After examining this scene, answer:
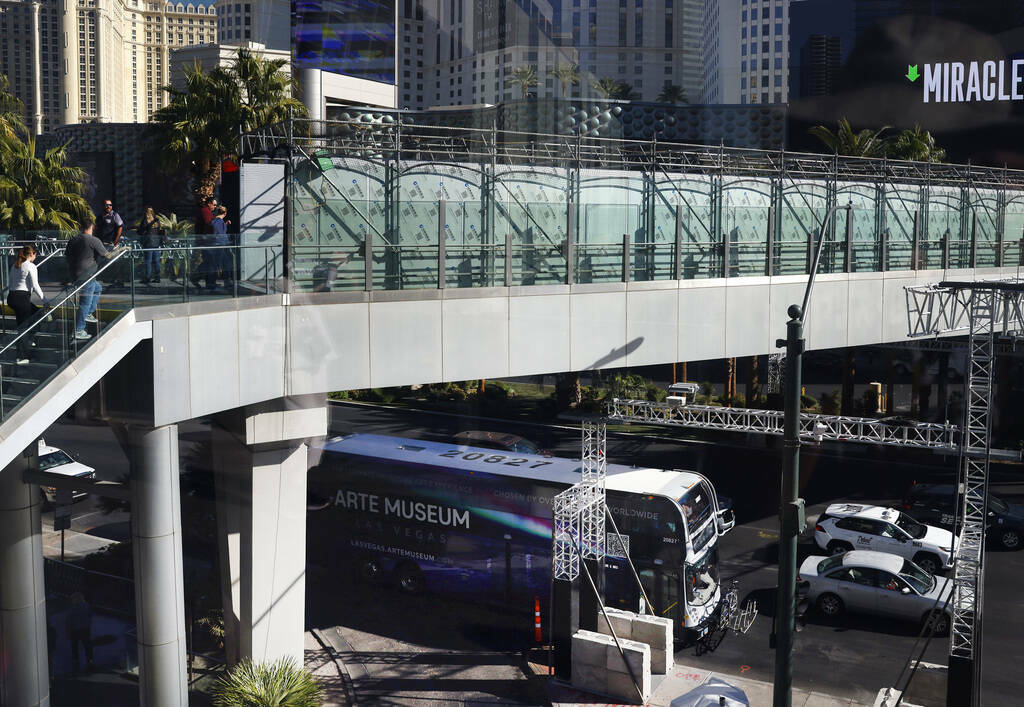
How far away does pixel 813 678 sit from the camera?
1436 centimetres

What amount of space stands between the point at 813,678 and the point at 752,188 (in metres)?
8.87

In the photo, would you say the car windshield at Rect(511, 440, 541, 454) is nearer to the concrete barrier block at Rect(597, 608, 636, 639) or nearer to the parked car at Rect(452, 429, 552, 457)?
the parked car at Rect(452, 429, 552, 457)

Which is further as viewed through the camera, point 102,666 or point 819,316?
point 819,316

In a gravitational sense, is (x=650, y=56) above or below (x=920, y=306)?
above

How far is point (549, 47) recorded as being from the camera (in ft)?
180

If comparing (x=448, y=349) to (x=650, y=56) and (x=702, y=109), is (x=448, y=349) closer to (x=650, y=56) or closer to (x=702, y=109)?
(x=702, y=109)

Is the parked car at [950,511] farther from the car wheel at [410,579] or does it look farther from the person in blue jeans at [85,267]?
the person in blue jeans at [85,267]

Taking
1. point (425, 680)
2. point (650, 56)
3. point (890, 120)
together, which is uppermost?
point (650, 56)

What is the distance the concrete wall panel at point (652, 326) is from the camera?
1518 cm

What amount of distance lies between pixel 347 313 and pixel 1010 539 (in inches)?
600

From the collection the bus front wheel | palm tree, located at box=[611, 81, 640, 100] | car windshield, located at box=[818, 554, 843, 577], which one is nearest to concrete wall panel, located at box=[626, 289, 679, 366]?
car windshield, located at box=[818, 554, 843, 577]

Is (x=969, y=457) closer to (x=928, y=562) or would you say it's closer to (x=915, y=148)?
(x=928, y=562)

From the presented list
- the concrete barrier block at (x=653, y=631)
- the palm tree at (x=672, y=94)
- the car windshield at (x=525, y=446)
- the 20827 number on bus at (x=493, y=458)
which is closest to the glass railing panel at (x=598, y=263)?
the 20827 number on bus at (x=493, y=458)

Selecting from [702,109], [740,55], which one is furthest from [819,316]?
[740,55]
